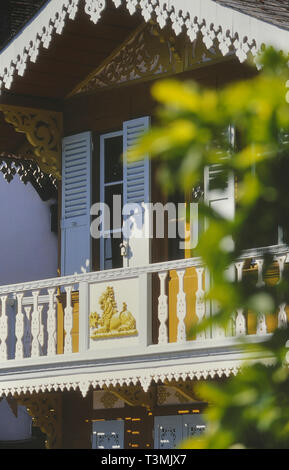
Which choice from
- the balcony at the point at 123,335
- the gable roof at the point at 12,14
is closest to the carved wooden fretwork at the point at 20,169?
the balcony at the point at 123,335

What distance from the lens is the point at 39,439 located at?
22203 millimetres

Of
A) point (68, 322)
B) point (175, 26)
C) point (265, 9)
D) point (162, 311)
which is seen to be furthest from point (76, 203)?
point (265, 9)

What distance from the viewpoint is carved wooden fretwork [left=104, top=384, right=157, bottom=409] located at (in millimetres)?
15852

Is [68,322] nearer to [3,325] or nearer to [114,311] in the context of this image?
[114,311]

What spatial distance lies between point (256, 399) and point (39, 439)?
18.4m

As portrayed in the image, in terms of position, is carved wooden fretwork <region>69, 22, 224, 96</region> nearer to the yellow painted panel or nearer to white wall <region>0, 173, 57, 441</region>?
the yellow painted panel

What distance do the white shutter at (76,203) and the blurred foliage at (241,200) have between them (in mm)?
12441

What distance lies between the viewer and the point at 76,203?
55.3ft

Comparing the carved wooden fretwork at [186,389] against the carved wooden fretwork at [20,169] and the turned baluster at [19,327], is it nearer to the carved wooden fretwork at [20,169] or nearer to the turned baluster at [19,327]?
the turned baluster at [19,327]

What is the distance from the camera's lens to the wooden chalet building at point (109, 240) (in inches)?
551

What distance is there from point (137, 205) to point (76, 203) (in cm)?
123

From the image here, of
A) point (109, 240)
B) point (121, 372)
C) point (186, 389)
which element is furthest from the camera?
point (109, 240)
